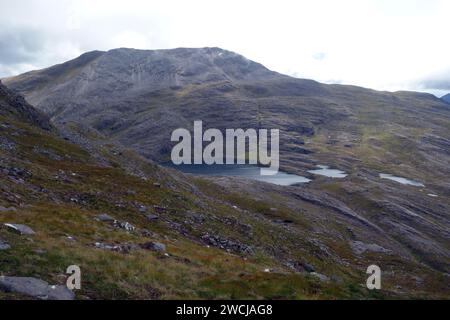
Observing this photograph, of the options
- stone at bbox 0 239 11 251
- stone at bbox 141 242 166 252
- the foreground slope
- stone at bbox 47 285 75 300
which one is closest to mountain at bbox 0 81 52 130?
the foreground slope

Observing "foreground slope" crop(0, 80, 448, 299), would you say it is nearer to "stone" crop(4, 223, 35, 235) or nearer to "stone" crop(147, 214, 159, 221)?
"stone" crop(147, 214, 159, 221)

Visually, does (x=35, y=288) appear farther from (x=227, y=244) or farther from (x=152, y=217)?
(x=227, y=244)

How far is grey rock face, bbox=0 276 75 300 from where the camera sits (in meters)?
19.9

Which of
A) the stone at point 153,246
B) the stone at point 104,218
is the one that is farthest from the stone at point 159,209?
the stone at point 153,246

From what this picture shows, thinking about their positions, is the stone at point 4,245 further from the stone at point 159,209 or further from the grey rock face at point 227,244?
the stone at point 159,209

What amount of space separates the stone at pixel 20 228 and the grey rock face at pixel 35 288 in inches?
304

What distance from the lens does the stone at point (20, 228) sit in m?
27.6

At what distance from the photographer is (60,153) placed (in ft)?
234

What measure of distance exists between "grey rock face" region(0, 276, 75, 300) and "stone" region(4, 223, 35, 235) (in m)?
7.71

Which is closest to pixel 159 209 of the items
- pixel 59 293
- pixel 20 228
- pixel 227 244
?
pixel 227 244

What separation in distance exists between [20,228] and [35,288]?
9.35 m

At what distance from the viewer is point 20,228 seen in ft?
93.1
